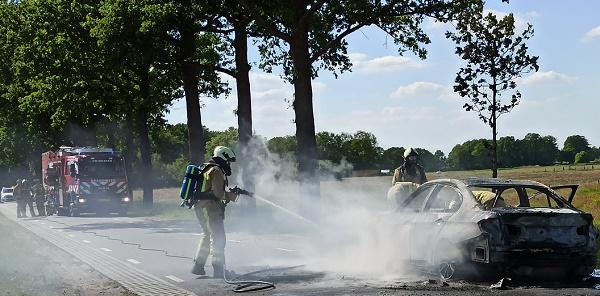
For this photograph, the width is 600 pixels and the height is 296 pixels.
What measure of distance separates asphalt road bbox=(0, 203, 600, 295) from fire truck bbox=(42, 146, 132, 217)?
11894mm

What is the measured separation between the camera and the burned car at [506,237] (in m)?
8.72

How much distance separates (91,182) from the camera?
119 ft

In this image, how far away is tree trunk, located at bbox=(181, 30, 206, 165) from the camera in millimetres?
29547

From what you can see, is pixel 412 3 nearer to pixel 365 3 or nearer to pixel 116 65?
pixel 365 3

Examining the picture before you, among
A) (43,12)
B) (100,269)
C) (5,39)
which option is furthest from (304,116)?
(5,39)

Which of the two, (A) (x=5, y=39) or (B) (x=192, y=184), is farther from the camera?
(A) (x=5, y=39)

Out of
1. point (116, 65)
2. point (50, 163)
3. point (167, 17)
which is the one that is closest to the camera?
point (167, 17)

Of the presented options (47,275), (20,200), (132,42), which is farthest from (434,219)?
(20,200)

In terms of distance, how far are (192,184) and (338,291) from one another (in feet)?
9.75

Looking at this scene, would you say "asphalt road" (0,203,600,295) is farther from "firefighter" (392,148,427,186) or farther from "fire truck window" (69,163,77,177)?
"fire truck window" (69,163,77,177)

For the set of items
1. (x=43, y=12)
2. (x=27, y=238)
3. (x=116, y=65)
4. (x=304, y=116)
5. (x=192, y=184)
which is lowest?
(x=27, y=238)

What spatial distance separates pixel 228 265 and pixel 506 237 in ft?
18.7

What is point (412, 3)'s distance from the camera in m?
21.9

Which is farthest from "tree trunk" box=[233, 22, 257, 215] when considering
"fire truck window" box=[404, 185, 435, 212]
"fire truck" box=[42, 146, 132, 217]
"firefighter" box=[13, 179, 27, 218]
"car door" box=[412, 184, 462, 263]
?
"car door" box=[412, 184, 462, 263]
